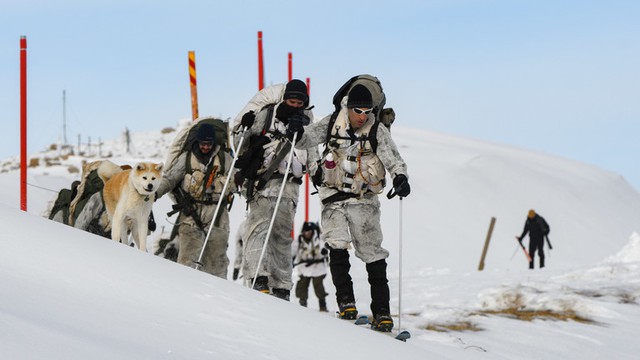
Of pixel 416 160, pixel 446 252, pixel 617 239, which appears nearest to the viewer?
pixel 446 252

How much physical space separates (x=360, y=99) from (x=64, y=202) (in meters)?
3.91

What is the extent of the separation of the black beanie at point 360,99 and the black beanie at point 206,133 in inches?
66.8

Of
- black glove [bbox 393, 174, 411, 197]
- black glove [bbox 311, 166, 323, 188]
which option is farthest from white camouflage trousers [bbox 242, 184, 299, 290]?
black glove [bbox 393, 174, 411, 197]

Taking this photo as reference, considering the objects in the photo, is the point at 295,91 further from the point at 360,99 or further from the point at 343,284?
the point at 343,284

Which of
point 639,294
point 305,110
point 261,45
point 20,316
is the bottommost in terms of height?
point 639,294

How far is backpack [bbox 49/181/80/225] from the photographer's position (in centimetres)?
838

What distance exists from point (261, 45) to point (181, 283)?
26.7 ft

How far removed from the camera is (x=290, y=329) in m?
4.09

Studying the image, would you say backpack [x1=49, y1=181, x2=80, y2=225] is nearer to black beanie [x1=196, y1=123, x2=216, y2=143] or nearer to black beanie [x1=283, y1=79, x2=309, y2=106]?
black beanie [x1=196, y1=123, x2=216, y2=143]

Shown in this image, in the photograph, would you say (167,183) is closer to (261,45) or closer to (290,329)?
(290,329)

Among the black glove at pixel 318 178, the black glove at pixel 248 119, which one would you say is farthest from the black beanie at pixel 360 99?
the black glove at pixel 248 119

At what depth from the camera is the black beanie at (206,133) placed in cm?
732

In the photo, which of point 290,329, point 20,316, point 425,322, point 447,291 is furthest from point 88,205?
point 447,291

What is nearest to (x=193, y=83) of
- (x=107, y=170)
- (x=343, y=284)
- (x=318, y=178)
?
(x=107, y=170)
